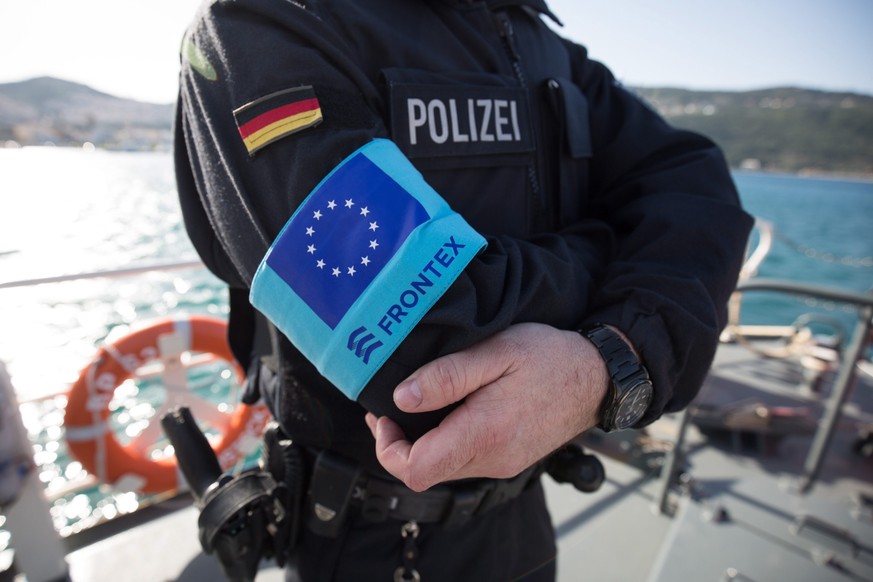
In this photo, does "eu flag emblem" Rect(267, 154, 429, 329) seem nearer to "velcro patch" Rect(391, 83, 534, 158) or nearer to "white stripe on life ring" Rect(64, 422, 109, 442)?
"velcro patch" Rect(391, 83, 534, 158)

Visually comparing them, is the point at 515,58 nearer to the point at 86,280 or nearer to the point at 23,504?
the point at 86,280

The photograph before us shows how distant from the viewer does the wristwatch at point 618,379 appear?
57 centimetres

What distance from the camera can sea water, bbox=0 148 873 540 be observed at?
314cm

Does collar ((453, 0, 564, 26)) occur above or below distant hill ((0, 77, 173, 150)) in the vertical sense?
above

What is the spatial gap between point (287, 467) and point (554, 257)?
20.5 inches

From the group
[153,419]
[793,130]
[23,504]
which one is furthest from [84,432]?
[793,130]

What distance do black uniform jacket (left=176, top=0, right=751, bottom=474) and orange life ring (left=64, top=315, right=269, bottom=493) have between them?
4.78 ft

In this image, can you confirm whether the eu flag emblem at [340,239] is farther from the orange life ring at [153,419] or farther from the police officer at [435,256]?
the orange life ring at [153,419]

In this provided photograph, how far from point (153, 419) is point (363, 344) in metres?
2.29

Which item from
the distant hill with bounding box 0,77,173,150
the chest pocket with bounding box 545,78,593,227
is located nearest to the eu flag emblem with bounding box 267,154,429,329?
the chest pocket with bounding box 545,78,593,227

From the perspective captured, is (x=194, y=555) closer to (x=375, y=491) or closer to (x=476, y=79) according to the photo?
(x=375, y=491)

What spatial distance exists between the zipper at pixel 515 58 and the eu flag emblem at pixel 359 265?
0.33 meters

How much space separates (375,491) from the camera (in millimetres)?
716

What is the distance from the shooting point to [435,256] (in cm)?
48
